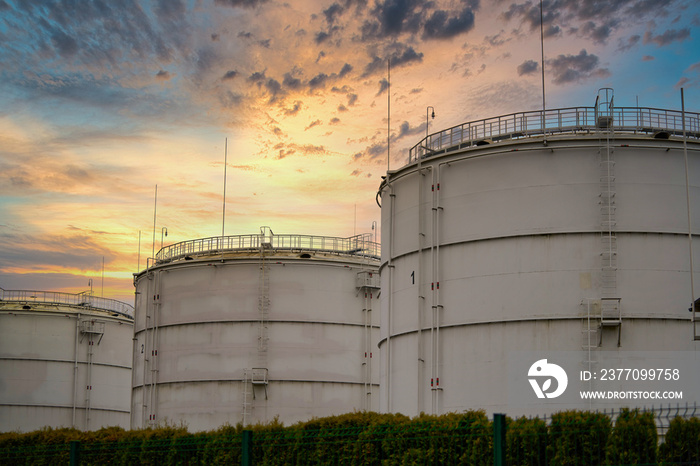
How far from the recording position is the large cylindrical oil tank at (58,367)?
157 ft

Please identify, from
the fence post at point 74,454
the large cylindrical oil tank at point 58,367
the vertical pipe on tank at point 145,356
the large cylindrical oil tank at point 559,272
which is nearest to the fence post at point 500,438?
the fence post at point 74,454

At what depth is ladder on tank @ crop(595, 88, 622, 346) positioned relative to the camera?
2223 cm

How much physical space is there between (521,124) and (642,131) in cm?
357

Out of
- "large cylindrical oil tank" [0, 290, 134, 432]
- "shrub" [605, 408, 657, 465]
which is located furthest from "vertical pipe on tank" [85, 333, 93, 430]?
"shrub" [605, 408, 657, 465]

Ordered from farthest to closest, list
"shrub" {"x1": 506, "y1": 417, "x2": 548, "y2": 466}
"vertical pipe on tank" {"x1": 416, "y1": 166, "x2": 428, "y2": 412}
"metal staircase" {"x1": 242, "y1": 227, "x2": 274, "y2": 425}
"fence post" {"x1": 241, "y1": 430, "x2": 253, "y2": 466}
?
"metal staircase" {"x1": 242, "y1": 227, "x2": 274, "y2": 425} < "vertical pipe on tank" {"x1": 416, "y1": 166, "x2": 428, "y2": 412} < "fence post" {"x1": 241, "y1": 430, "x2": 253, "y2": 466} < "shrub" {"x1": 506, "y1": 417, "x2": 548, "y2": 466}

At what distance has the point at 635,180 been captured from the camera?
Answer: 75.7 feet

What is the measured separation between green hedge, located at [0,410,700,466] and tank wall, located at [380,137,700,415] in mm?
7454

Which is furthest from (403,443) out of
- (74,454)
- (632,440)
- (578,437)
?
(74,454)

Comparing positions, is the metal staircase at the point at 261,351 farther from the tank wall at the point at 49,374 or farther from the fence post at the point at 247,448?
the fence post at the point at 247,448

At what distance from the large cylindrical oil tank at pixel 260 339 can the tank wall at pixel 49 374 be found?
470 inches

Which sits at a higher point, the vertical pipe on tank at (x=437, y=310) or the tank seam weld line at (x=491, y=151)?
the tank seam weld line at (x=491, y=151)

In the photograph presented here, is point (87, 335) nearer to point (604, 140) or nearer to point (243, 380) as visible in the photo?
point (243, 380)

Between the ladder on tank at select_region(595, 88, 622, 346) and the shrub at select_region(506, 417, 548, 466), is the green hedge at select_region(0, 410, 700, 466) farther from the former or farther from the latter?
the ladder on tank at select_region(595, 88, 622, 346)

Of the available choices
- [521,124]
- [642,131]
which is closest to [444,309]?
[521,124]
